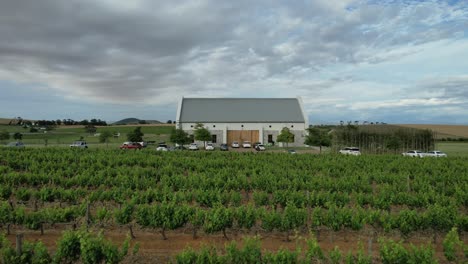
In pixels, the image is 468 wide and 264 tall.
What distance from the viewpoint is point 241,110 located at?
5684 cm

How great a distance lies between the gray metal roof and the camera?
2127 inches

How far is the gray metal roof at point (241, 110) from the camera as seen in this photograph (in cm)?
5403

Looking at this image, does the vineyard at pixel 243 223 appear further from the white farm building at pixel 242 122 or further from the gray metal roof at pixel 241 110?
the gray metal roof at pixel 241 110

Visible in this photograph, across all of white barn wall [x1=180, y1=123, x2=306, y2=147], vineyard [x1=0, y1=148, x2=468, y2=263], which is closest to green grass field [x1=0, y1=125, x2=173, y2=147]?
white barn wall [x1=180, y1=123, x2=306, y2=147]

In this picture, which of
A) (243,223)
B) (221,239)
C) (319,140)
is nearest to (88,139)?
(319,140)

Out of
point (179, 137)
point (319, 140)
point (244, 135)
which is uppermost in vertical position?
point (244, 135)

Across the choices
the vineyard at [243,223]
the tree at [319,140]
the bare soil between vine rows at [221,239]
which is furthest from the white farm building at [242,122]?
the bare soil between vine rows at [221,239]

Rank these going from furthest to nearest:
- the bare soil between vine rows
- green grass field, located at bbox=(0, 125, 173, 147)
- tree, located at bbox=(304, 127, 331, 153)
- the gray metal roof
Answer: green grass field, located at bbox=(0, 125, 173, 147), the gray metal roof, tree, located at bbox=(304, 127, 331, 153), the bare soil between vine rows

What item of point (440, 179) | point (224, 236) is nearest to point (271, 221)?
point (224, 236)

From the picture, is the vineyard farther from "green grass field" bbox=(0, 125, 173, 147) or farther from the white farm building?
"green grass field" bbox=(0, 125, 173, 147)

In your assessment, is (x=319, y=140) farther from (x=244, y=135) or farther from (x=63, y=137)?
(x=63, y=137)

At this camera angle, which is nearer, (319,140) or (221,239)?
(221,239)

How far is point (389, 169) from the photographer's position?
22906 mm

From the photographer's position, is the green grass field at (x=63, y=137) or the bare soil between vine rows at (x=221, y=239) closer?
the bare soil between vine rows at (x=221, y=239)
